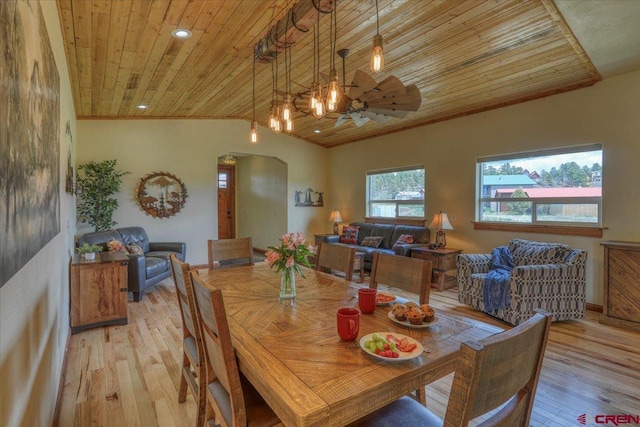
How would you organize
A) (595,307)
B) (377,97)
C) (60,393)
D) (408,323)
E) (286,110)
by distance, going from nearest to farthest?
(408,323) < (60,393) < (286,110) < (377,97) < (595,307)

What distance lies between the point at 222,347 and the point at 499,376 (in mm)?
886

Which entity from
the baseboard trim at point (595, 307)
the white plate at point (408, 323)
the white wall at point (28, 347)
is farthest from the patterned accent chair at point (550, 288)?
the white wall at point (28, 347)

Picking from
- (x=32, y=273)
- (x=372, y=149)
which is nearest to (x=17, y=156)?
(x=32, y=273)

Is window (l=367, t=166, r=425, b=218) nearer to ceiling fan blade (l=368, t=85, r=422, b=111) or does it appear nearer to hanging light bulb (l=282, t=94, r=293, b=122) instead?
ceiling fan blade (l=368, t=85, r=422, b=111)

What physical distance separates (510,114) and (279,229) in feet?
16.6

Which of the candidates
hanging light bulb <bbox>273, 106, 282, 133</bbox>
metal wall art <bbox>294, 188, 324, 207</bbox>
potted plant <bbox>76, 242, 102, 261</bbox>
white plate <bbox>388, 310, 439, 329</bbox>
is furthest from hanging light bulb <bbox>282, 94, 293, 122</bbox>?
metal wall art <bbox>294, 188, 324, 207</bbox>

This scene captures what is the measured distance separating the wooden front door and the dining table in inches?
305

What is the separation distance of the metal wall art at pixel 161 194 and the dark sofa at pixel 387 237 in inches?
113

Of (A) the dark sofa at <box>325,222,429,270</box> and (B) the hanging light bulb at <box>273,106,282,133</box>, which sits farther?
(A) the dark sofa at <box>325,222,429,270</box>

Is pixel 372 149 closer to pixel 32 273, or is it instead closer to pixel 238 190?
pixel 238 190

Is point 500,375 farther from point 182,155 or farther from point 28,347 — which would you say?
point 182,155

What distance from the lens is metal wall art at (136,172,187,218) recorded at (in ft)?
19.8

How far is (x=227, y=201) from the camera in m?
9.46

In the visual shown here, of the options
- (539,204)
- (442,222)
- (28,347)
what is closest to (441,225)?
(442,222)
